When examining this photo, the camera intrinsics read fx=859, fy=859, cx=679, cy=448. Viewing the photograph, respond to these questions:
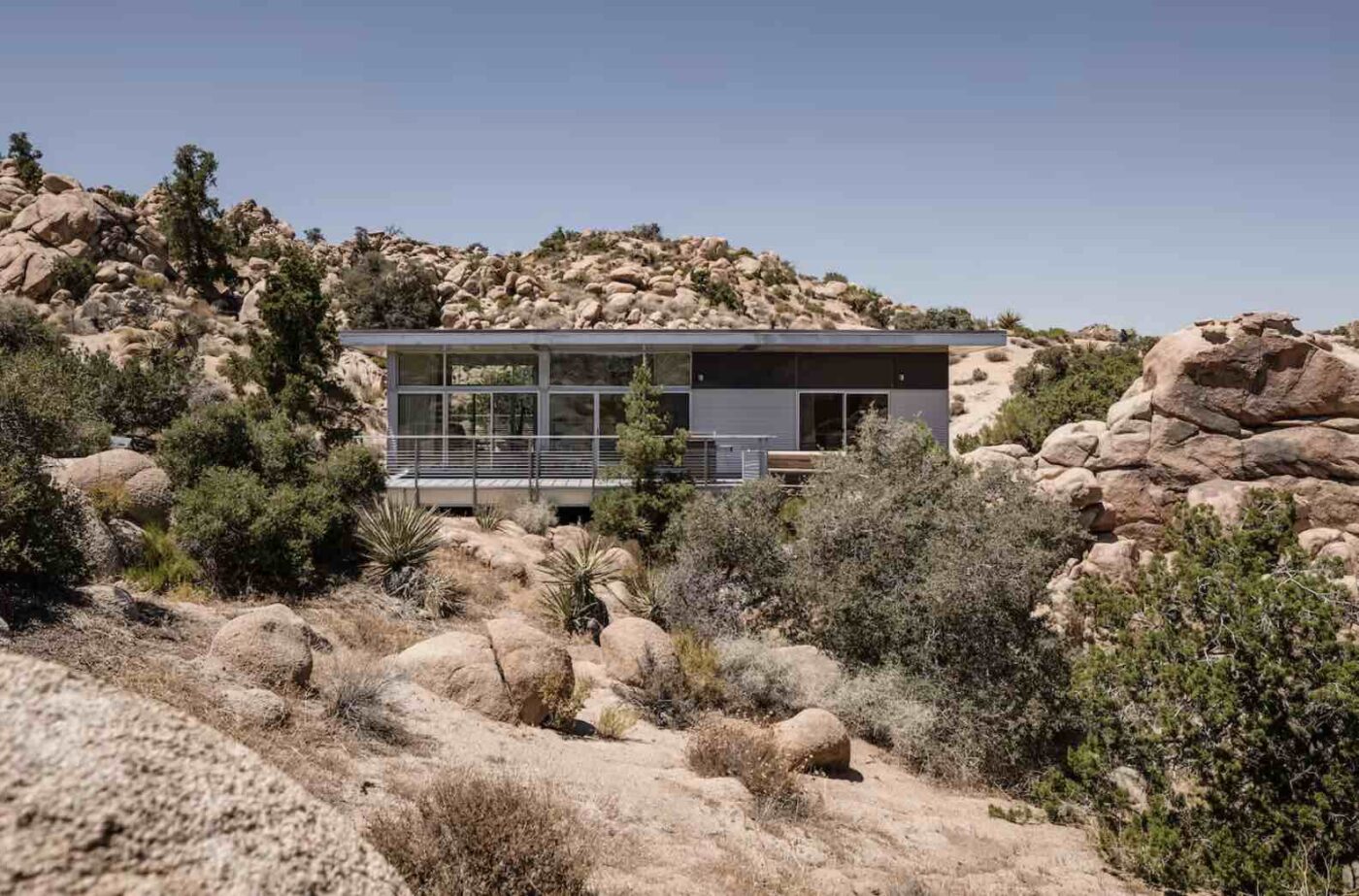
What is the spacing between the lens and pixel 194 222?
4441cm

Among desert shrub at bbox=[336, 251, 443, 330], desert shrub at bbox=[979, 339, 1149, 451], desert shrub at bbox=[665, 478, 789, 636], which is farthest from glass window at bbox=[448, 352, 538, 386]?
desert shrub at bbox=[336, 251, 443, 330]

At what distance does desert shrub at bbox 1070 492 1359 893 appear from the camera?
23.9 feet

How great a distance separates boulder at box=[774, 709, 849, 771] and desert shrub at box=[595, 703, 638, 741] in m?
1.79


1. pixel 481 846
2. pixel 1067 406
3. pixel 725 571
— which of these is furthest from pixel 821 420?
pixel 481 846

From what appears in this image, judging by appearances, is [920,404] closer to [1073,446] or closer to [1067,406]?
[1067,406]

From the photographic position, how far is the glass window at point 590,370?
2416 cm

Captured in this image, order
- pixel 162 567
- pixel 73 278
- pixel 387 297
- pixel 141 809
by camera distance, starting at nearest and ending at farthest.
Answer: pixel 141 809 → pixel 162 567 → pixel 73 278 → pixel 387 297

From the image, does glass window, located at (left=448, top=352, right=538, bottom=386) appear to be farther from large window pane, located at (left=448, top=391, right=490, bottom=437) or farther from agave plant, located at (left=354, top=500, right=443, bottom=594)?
agave plant, located at (left=354, top=500, right=443, bottom=594)

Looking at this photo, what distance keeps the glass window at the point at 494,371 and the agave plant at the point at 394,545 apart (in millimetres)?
8856

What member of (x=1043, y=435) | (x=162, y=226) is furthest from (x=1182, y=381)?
(x=162, y=226)

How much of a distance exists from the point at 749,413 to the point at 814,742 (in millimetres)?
14599

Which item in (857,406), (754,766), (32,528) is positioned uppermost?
(857,406)

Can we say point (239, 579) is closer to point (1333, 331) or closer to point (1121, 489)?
point (1121, 489)

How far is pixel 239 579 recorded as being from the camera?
13586 mm
